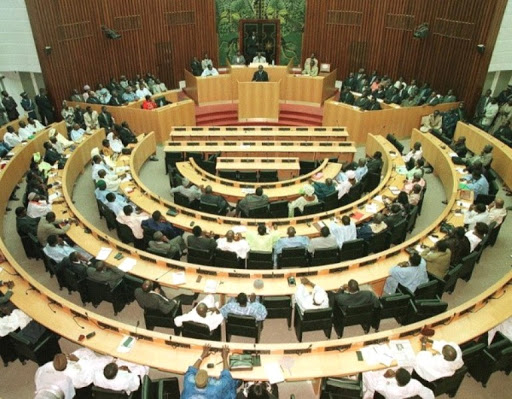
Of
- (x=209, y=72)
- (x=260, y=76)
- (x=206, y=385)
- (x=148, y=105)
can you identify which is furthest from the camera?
(x=209, y=72)

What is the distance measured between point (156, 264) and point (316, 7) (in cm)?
1538

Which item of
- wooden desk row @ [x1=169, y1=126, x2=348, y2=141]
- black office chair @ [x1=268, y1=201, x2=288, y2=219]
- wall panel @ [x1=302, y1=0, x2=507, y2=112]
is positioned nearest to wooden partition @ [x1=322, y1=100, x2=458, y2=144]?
wooden desk row @ [x1=169, y1=126, x2=348, y2=141]

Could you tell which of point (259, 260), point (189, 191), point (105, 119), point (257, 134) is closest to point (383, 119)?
point (257, 134)

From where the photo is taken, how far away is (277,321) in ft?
26.1

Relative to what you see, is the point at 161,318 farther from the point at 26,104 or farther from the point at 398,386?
the point at 26,104

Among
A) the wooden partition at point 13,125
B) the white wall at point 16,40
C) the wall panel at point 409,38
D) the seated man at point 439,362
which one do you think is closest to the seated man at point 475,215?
the seated man at point 439,362

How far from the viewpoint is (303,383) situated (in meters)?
6.73

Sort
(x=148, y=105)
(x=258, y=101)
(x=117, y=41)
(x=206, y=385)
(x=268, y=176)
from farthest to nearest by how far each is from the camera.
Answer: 1. (x=117, y=41)
2. (x=258, y=101)
3. (x=148, y=105)
4. (x=268, y=176)
5. (x=206, y=385)

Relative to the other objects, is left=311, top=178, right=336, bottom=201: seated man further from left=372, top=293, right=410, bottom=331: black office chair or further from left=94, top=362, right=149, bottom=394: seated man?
left=94, top=362, right=149, bottom=394: seated man

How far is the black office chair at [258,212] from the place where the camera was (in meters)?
10.3

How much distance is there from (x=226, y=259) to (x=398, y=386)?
392cm

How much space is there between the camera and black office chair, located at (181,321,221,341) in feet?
21.6

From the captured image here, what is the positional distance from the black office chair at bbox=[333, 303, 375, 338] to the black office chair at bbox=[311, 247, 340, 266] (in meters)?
1.38

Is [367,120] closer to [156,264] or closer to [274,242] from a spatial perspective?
[274,242]
